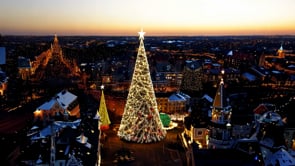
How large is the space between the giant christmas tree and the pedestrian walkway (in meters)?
1.27

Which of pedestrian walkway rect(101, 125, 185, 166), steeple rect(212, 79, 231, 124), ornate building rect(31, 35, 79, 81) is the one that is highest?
steeple rect(212, 79, 231, 124)

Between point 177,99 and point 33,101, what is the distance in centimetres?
2544

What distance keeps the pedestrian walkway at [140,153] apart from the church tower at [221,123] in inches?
194

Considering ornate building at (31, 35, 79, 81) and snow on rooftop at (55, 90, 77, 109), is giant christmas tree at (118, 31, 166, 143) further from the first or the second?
ornate building at (31, 35, 79, 81)

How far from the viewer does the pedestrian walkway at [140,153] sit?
33531 mm

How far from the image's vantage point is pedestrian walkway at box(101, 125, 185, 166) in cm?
3353

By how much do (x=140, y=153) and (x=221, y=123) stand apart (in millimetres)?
9780

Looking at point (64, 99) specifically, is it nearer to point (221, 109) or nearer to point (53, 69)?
point (221, 109)

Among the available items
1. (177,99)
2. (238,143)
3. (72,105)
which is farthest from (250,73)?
(238,143)

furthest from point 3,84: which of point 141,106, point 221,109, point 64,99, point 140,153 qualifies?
point 221,109

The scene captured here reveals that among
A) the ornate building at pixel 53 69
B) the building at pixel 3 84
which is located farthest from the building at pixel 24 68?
the building at pixel 3 84

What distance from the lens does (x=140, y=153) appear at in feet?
116

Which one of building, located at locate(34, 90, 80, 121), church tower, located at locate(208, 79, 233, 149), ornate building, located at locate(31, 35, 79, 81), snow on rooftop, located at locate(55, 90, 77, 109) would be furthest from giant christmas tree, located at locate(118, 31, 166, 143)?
ornate building, located at locate(31, 35, 79, 81)

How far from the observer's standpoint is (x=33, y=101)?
58.2 meters
